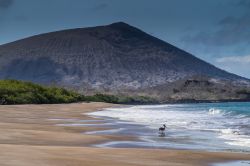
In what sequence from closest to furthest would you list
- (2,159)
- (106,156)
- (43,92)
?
(2,159) < (106,156) < (43,92)

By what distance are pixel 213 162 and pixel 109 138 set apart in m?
8.42

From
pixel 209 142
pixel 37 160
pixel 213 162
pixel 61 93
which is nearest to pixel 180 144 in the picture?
pixel 209 142

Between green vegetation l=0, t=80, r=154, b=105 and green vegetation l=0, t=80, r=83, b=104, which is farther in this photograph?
green vegetation l=0, t=80, r=154, b=105

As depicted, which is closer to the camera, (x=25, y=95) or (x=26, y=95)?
(x=25, y=95)

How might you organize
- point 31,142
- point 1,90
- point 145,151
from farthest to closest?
→ point 1,90
point 31,142
point 145,151

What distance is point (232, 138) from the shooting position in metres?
26.0

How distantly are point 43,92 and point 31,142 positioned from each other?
8003 centimetres

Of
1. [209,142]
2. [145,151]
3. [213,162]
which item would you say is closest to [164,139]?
[209,142]

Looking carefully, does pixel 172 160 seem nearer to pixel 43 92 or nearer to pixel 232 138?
pixel 232 138

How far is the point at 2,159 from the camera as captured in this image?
13.8m

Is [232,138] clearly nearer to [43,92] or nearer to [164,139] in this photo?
[164,139]

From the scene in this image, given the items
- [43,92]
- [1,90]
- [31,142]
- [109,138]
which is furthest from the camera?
[43,92]

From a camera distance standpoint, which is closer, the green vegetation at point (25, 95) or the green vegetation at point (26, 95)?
the green vegetation at point (25, 95)

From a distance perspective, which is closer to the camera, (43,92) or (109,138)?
(109,138)
